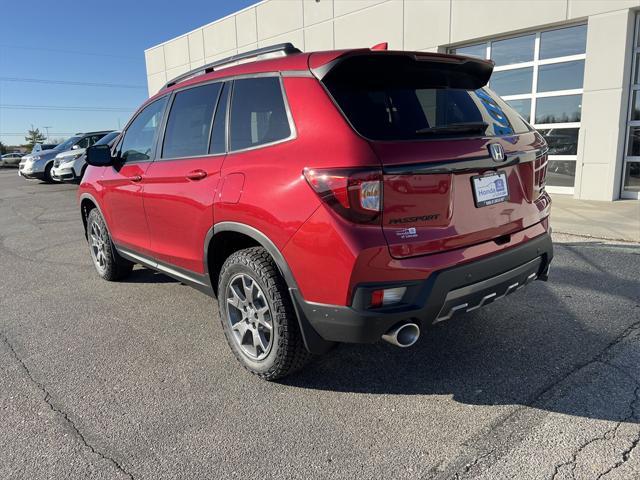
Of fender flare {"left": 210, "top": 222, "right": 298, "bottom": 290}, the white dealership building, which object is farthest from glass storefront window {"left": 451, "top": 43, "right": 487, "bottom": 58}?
fender flare {"left": 210, "top": 222, "right": 298, "bottom": 290}

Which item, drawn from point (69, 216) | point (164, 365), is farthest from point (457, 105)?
point (69, 216)

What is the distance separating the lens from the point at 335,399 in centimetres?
276

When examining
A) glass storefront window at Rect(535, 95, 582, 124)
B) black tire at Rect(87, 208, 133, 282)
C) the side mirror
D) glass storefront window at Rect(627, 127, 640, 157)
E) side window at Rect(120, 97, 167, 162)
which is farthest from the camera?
glass storefront window at Rect(535, 95, 582, 124)

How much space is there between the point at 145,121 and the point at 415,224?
115 inches

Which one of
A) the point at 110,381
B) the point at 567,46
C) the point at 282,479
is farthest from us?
the point at 567,46

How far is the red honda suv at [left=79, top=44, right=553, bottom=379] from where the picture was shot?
7.58ft

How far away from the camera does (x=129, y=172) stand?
4.18 metres

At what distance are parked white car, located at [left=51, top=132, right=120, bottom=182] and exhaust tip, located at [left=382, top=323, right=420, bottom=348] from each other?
1385 centimetres

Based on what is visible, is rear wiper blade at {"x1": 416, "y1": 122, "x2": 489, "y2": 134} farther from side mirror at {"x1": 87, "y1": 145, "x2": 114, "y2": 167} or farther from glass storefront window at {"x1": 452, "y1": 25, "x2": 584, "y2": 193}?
glass storefront window at {"x1": 452, "y1": 25, "x2": 584, "y2": 193}

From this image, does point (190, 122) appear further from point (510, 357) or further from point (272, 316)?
point (510, 357)

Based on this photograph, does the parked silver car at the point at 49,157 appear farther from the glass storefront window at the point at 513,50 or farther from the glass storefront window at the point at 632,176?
the glass storefront window at the point at 632,176

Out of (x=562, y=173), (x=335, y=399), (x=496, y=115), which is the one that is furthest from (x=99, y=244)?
(x=562, y=173)

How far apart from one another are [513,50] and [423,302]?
32.7ft

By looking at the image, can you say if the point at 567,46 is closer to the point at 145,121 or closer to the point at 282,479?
the point at 145,121
